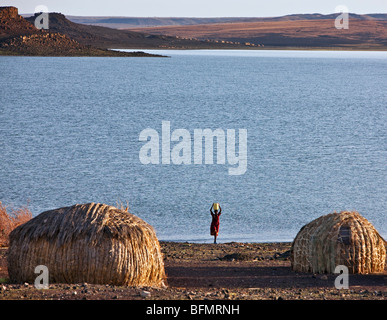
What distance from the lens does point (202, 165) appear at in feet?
150

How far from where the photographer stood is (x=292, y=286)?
15000mm

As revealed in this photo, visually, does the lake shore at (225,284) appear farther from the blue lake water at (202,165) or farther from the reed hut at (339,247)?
the blue lake water at (202,165)

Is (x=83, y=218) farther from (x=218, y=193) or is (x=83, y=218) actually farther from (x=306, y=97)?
(x=306, y=97)

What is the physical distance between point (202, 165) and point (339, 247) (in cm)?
2978

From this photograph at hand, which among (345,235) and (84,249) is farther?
(345,235)

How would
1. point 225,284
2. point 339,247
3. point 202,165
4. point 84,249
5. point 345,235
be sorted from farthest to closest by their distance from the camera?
1. point 202,165
2. point 345,235
3. point 339,247
4. point 225,284
5. point 84,249

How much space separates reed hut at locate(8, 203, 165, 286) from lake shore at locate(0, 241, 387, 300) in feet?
1.72

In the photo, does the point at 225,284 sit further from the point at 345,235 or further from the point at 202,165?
the point at 202,165

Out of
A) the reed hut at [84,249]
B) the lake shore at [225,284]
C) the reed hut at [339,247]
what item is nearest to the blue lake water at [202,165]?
the lake shore at [225,284]

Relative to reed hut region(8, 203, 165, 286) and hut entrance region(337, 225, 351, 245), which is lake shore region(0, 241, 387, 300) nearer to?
reed hut region(8, 203, 165, 286)

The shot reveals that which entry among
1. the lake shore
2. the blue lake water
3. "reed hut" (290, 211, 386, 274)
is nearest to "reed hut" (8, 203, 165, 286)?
the lake shore

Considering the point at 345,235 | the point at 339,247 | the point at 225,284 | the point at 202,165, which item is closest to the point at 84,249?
the point at 225,284

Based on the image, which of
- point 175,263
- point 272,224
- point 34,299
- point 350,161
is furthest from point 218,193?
point 34,299

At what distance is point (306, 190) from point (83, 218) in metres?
25.1
